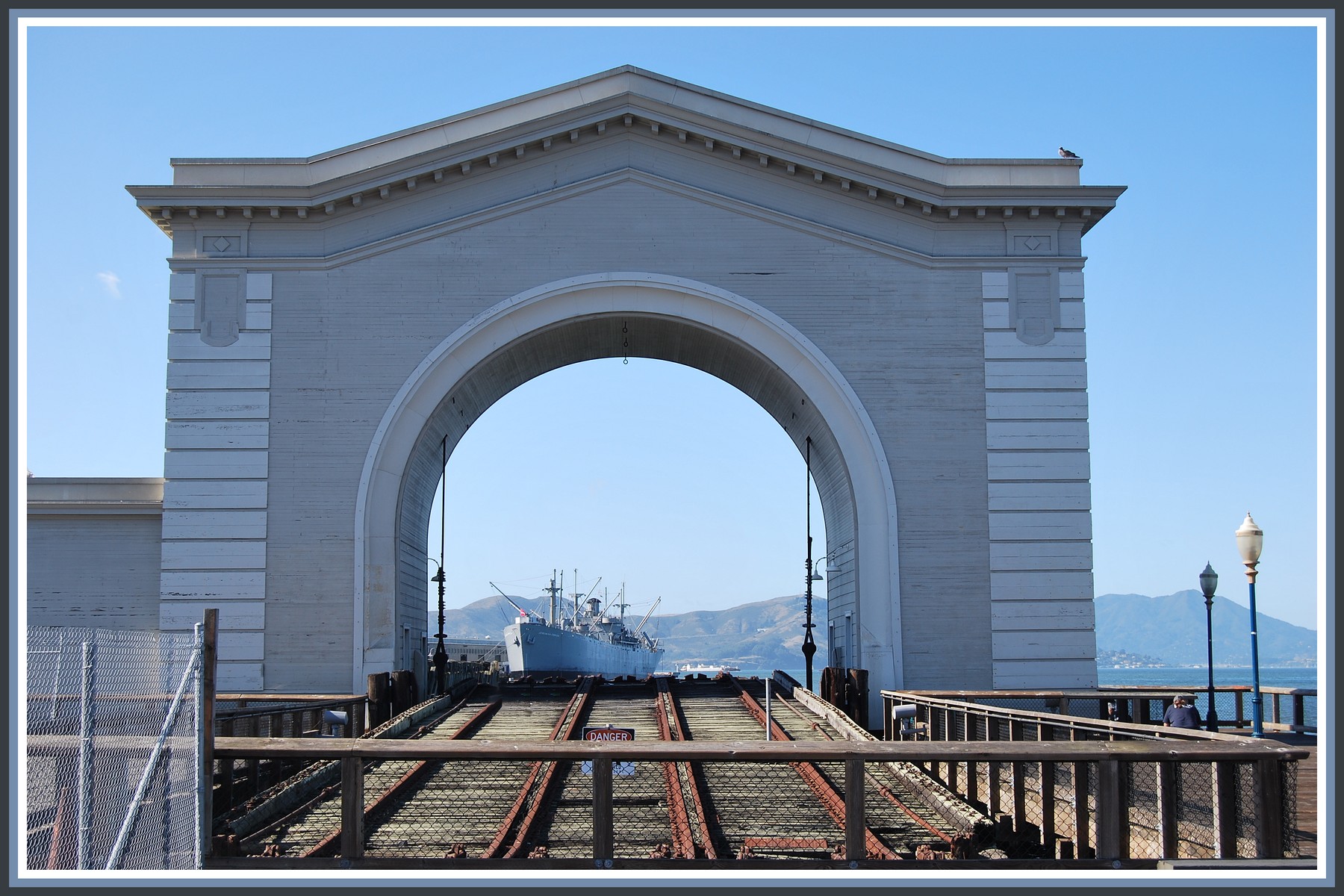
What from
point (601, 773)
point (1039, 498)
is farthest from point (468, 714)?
point (601, 773)

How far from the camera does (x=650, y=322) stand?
26.6 meters

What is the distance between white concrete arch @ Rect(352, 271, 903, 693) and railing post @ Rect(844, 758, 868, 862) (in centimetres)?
1502

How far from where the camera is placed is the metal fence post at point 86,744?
8.49 metres

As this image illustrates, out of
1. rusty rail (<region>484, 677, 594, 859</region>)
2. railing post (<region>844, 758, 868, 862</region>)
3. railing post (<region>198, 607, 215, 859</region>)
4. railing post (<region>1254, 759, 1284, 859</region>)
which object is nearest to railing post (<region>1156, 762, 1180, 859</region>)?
railing post (<region>1254, 759, 1284, 859</region>)

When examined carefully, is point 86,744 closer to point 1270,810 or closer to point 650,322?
point 1270,810

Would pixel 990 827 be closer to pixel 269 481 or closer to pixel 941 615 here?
pixel 941 615

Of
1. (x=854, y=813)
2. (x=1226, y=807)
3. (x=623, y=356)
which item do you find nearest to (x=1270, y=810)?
(x=1226, y=807)

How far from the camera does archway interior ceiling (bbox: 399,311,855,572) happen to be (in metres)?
26.3

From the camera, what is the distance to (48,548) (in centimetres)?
2561

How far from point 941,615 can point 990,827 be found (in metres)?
12.7

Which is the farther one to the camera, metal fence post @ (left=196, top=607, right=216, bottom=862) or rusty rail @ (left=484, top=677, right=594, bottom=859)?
rusty rail @ (left=484, top=677, right=594, bottom=859)

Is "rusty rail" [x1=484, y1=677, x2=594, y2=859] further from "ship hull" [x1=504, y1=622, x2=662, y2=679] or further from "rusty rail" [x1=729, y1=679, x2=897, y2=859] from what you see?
"ship hull" [x1=504, y1=622, x2=662, y2=679]

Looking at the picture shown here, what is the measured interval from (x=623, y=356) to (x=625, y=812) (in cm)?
1683

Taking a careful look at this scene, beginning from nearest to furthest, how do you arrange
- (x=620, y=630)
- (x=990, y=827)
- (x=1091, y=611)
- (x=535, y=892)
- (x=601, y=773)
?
1. (x=535, y=892)
2. (x=601, y=773)
3. (x=990, y=827)
4. (x=1091, y=611)
5. (x=620, y=630)
